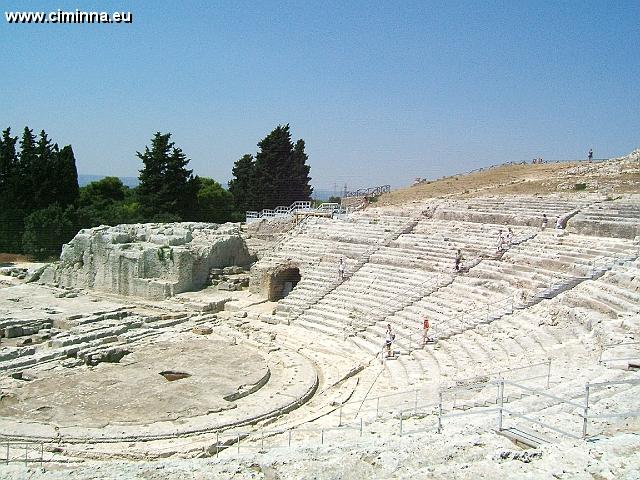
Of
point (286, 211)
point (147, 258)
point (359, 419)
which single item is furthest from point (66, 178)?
point (359, 419)

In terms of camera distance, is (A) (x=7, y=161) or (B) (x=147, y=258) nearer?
(B) (x=147, y=258)

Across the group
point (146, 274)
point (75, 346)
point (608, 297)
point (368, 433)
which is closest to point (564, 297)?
point (608, 297)

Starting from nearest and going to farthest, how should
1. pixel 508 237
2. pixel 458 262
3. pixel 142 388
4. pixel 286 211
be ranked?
pixel 142 388
pixel 458 262
pixel 508 237
pixel 286 211

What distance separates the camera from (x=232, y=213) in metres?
41.9

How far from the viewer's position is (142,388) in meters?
12.9

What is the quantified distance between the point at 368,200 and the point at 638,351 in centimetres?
2371

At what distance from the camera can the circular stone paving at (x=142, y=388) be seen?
11422 mm

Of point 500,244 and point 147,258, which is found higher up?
point 500,244

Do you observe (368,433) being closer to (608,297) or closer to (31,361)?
(608,297)

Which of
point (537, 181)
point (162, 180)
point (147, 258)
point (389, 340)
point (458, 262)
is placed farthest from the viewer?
point (162, 180)

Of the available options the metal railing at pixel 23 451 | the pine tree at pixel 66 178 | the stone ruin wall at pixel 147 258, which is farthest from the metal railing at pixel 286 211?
the metal railing at pixel 23 451

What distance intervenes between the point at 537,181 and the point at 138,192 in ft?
80.5

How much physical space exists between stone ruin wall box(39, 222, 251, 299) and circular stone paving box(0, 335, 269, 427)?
778 centimetres

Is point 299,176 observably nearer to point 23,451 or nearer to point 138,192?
point 138,192
